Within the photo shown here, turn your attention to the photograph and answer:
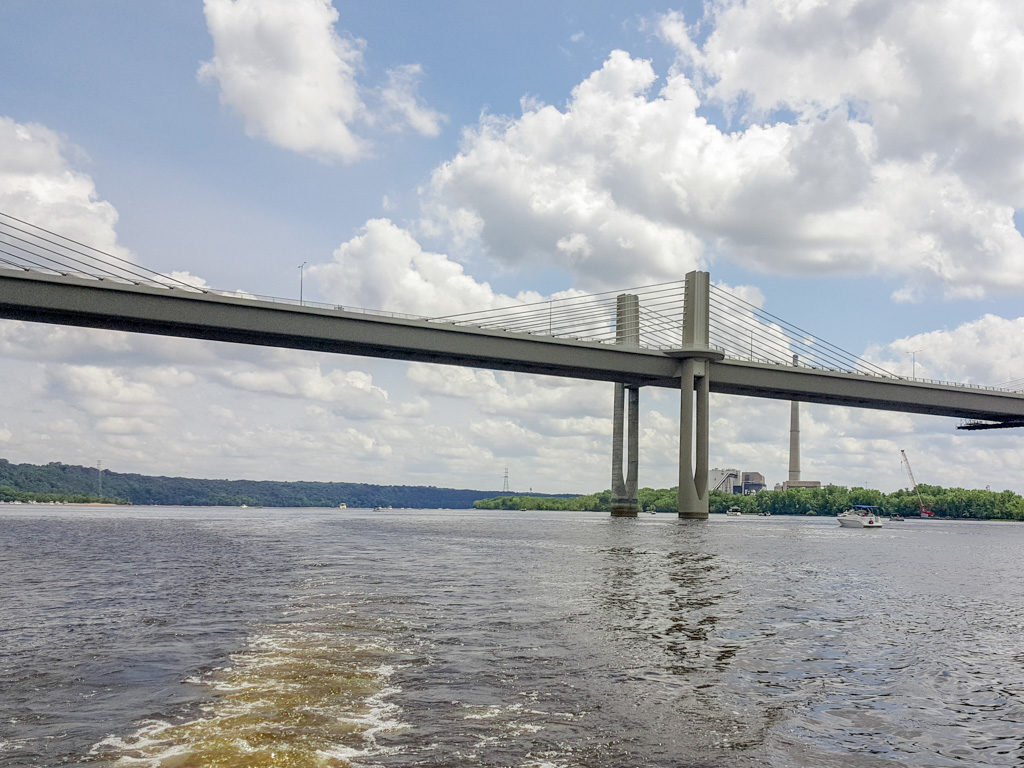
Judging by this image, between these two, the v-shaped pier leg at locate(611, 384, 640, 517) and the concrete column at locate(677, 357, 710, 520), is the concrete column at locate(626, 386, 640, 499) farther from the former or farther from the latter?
the concrete column at locate(677, 357, 710, 520)

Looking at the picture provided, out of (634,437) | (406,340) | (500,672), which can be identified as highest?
(406,340)

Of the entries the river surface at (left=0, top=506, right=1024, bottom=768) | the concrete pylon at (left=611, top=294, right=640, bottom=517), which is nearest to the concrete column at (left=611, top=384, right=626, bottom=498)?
the concrete pylon at (left=611, top=294, right=640, bottom=517)

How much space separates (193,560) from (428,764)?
27.4 meters

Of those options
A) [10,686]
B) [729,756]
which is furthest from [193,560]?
[729,756]

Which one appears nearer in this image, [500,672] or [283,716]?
[283,716]

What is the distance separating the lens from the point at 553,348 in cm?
8231

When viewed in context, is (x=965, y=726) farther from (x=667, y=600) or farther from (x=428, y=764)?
(x=667, y=600)

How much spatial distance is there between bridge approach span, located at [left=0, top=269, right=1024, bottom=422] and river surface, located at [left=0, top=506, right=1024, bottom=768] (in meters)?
43.7

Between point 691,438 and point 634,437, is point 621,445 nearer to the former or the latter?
point 634,437

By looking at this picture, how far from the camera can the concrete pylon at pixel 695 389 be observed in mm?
83625

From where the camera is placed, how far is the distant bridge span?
63.7 metres

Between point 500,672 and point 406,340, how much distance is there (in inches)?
2585

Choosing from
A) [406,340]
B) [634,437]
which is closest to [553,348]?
[406,340]

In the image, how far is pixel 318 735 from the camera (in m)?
8.12
